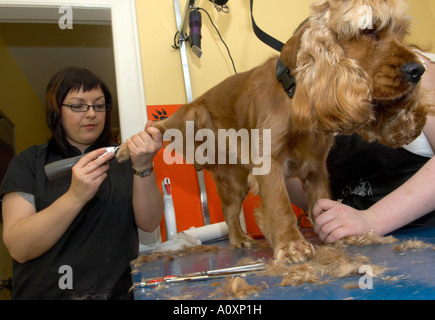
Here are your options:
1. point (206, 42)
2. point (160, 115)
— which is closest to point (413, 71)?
point (160, 115)

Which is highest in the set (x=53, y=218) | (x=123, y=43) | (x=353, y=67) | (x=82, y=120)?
(x=123, y=43)

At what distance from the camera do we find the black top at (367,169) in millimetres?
1171

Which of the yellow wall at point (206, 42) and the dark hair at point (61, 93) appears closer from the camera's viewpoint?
the dark hair at point (61, 93)

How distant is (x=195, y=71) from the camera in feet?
6.36

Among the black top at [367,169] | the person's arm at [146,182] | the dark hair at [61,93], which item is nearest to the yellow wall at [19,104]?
the dark hair at [61,93]

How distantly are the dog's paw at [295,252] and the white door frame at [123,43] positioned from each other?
116 centimetres

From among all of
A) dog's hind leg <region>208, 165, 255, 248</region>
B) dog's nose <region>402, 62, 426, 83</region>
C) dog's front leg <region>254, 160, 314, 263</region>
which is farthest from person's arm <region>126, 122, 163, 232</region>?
dog's nose <region>402, 62, 426, 83</region>

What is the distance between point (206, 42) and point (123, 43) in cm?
46

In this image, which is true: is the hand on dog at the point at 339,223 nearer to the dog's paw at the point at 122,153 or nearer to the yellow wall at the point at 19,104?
the dog's paw at the point at 122,153

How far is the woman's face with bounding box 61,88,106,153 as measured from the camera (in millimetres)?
1402

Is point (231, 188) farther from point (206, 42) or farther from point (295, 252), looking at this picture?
point (206, 42)

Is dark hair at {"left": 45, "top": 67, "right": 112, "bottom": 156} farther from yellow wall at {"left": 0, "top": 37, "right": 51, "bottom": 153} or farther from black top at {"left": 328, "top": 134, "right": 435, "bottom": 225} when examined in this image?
yellow wall at {"left": 0, "top": 37, "right": 51, "bottom": 153}

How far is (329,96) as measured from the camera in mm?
833
